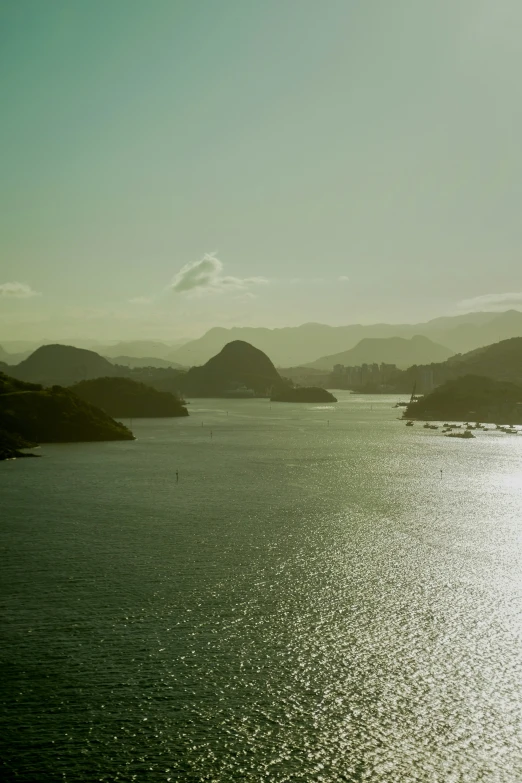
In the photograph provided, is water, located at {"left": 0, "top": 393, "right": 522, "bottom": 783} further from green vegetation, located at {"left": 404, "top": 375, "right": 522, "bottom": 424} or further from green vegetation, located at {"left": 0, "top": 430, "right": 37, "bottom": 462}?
green vegetation, located at {"left": 404, "top": 375, "right": 522, "bottom": 424}

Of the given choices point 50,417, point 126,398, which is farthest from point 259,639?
point 126,398

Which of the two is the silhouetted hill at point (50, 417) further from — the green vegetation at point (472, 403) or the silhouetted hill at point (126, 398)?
the green vegetation at point (472, 403)

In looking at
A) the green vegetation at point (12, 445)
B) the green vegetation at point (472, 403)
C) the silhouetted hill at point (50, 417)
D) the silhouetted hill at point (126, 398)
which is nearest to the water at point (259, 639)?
the green vegetation at point (12, 445)

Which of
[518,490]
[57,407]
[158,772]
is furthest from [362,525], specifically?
[57,407]

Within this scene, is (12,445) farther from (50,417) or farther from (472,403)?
(472,403)

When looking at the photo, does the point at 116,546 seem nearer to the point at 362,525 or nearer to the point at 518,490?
the point at 362,525
